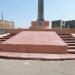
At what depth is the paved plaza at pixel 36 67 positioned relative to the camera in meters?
5.18

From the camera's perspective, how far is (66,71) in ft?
17.3

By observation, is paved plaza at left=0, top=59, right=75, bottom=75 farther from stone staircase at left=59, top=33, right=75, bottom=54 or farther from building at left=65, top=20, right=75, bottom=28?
building at left=65, top=20, right=75, bottom=28

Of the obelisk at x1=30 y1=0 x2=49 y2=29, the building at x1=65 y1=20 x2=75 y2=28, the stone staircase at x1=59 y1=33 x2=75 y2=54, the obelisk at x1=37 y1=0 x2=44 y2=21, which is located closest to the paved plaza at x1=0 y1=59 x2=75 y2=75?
the stone staircase at x1=59 y1=33 x2=75 y2=54

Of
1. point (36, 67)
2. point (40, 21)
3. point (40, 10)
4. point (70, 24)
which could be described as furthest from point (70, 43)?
point (70, 24)

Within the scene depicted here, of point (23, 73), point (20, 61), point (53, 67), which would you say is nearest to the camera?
point (23, 73)

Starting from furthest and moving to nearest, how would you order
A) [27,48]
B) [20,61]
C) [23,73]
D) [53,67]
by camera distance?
1. [27,48]
2. [20,61]
3. [53,67]
4. [23,73]

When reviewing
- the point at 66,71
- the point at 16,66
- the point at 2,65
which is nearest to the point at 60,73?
the point at 66,71

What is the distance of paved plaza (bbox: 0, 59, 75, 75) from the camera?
17.0ft

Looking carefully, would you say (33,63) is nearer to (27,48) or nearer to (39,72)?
(39,72)

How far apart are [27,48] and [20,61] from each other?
1238mm

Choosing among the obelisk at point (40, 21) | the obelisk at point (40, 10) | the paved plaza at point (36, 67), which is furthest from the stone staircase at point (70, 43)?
the obelisk at point (40, 10)

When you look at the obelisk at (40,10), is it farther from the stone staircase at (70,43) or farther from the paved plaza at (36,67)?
the paved plaza at (36,67)

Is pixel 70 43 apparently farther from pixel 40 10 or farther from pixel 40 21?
pixel 40 10

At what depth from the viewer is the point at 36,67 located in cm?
562
